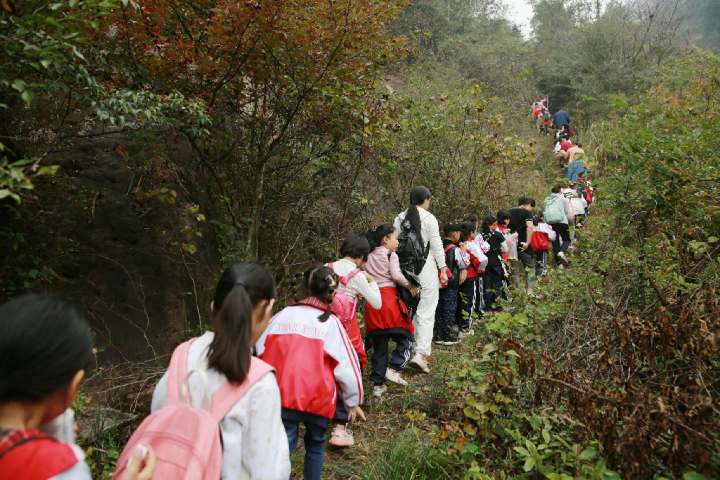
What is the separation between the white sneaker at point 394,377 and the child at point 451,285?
1.44m

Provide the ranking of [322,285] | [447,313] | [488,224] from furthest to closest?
[488,224], [447,313], [322,285]

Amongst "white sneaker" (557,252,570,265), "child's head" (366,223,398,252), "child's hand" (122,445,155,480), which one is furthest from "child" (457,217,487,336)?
"child's hand" (122,445,155,480)

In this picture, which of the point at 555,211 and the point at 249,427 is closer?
the point at 249,427

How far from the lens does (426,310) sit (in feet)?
18.8

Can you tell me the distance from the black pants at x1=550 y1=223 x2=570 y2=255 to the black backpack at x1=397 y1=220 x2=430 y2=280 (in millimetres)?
4842

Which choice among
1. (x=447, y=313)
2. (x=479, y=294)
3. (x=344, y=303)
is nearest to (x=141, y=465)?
(x=344, y=303)

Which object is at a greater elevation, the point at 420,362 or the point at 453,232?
the point at 453,232

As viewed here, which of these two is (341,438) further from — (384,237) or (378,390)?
(384,237)

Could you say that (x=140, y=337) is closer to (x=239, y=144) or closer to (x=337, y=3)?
(x=239, y=144)

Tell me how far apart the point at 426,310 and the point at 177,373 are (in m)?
4.13

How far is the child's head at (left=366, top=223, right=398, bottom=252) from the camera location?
16.7ft

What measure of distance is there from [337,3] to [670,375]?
4.08 m

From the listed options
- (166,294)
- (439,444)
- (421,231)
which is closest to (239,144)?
A: (166,294)

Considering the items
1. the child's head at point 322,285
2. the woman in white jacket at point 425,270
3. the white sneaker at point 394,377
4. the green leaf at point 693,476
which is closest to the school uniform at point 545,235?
the woman in white jacket at point 425,270
